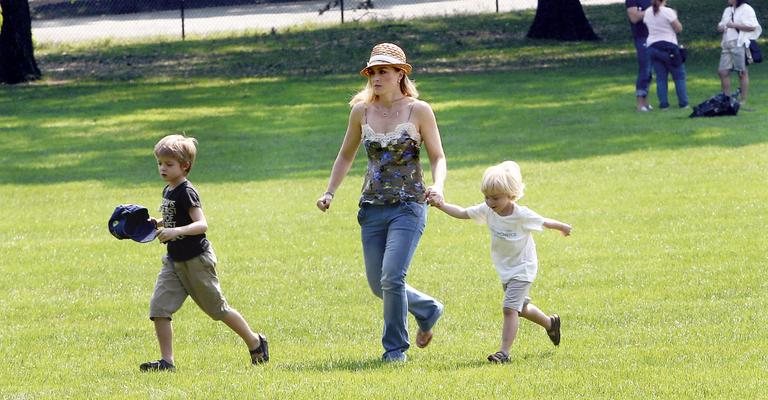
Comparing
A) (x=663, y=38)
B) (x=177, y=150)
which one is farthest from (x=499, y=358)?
(x=663, y=38)

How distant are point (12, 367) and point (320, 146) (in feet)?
41.3

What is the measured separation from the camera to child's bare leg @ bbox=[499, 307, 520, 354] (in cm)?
809

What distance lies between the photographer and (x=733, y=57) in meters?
22.2

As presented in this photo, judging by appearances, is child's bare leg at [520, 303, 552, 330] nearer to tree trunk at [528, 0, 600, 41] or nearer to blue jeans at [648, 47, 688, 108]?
blue jeans at [648, 47, 688, 108]

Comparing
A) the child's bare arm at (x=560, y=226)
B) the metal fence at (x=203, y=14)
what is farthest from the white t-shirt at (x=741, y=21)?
the metal fence at (x=203, y=14)

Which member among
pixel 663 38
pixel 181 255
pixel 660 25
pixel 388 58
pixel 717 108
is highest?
pixel 388 58

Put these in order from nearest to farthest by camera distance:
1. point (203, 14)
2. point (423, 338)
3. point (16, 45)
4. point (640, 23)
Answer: point (423, 338)
point (640, 23)
point (16, 45)
point (203, 14)

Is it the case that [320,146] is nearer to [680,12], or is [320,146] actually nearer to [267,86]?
[267,86]

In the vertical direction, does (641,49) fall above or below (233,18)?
above

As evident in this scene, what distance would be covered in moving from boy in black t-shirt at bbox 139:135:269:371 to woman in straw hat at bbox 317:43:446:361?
2.30 ft

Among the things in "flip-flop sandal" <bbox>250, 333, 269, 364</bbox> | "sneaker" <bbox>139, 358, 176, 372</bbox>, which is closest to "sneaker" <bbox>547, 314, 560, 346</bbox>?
"flip-flop sandal" <bbox>250, 333, 269, 364</bbox>

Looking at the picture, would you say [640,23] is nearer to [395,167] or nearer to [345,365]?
[395,167]

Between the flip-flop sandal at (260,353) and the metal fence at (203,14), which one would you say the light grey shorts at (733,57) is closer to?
the flip-flop sandal at (260,353)

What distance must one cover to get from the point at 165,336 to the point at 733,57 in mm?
15463
